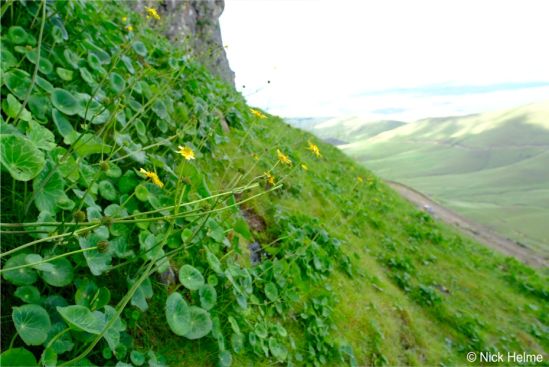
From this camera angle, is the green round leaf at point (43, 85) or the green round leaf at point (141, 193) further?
the green round leaf at point (43, 85)

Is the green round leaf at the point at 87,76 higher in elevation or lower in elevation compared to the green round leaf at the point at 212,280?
higher

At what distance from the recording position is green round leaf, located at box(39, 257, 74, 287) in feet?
5.86

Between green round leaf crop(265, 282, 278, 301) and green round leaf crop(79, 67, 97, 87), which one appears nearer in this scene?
green round leaf crop(79, 67, 97, 87)

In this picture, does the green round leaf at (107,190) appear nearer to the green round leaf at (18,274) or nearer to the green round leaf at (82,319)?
the green round leaf at (18,274)

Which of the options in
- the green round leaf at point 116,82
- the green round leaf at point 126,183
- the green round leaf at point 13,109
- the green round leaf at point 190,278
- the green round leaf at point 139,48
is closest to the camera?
the green round leaf at point 13,109

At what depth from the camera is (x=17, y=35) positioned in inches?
113

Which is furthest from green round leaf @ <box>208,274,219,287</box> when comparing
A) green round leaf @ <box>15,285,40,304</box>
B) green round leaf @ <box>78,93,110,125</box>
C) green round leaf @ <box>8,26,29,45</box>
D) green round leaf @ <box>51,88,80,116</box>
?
green round leaf @ <box>8,26,29,45</box>

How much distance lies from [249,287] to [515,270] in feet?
43.1

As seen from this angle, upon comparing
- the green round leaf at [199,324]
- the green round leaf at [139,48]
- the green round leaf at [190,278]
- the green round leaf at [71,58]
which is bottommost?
the green round leaf at [199,324]

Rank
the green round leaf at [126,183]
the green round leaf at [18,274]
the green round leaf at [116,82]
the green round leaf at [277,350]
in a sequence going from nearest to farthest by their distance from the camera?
the green round leaf at [18,274], the green round leaf at [126,183], the green round leaf at [277,350], the green round leaf at [116,82]

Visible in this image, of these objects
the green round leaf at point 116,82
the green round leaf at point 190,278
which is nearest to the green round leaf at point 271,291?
the green round leaf at point 190,278

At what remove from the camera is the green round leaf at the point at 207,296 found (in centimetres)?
246

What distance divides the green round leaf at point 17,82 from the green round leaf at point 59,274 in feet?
4.51

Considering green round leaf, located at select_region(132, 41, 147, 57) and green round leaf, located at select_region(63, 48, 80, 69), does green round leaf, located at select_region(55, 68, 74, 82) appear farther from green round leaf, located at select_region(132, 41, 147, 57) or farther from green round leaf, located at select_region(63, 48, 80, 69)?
green round leaf, located at select_region(132, 41, 147, 57)
